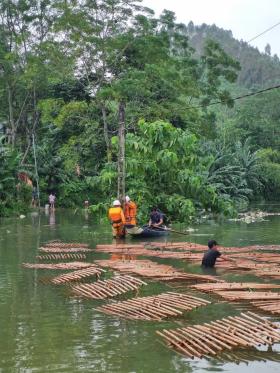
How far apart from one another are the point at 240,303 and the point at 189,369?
307 centimetres

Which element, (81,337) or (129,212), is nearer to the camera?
(81,337)

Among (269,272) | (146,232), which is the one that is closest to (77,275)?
(269,272)

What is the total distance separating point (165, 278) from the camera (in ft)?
36.2

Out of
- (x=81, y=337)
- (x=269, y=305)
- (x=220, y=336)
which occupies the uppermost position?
(x=269, y=305)

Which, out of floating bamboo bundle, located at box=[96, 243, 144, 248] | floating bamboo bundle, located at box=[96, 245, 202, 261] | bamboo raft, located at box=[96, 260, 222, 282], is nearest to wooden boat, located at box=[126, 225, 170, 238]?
floating bamboo bundle, located at box=[96, 243, 144, 248]

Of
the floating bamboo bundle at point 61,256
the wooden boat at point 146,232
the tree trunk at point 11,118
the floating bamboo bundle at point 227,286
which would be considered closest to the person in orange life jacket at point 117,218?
the wooden boat at point 146,232

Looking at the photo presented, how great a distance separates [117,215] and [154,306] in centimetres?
1012

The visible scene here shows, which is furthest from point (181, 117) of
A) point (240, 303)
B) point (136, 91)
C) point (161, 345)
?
point (161, 345)

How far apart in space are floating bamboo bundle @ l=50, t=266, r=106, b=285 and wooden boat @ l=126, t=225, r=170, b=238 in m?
6.55

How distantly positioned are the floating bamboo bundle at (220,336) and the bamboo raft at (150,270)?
11.2ft

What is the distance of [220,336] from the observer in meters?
6.86

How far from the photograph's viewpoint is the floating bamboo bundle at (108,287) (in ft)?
32.3

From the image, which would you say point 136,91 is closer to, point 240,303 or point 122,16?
point 122,16

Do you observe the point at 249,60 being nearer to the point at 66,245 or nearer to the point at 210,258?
the point at 66,245
